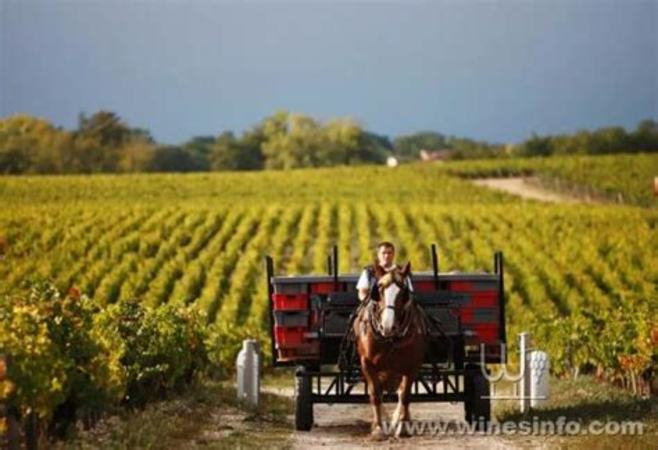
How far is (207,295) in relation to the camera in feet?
121

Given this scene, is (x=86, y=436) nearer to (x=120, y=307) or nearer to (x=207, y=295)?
(x=120, y=307)

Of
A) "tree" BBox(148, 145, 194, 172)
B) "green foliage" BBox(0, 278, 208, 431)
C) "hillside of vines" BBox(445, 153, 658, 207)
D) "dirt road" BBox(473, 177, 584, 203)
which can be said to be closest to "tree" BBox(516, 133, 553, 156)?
"hillside of vines" BBox(445, 153, 658, 207)

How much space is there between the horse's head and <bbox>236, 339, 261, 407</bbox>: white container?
13.5 feet

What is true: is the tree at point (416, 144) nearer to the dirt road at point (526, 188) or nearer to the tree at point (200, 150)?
the tree at point (200, 150)

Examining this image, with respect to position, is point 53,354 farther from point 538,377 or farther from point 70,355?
point 538,377

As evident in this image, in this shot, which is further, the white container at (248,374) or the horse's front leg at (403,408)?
the white container at (248,374)

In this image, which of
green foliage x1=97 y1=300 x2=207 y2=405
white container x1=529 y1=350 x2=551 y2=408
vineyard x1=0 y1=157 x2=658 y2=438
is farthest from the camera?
vineyard x1=0 y1=157 x2=658 y2=438

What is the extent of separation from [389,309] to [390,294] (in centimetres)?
14

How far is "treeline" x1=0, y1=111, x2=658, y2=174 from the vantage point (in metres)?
57.5

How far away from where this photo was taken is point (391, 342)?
1252cm

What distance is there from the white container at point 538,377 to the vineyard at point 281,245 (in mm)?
7363

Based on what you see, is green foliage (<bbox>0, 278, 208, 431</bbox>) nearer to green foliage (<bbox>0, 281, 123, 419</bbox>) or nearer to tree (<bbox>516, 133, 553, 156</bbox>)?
green foliage (<bbox>0, 281, 123, 419</bbox>)

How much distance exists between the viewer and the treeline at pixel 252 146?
5748cm

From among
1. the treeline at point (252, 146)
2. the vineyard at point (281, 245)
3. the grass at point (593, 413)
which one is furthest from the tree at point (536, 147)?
the grass at point (593, 413)
